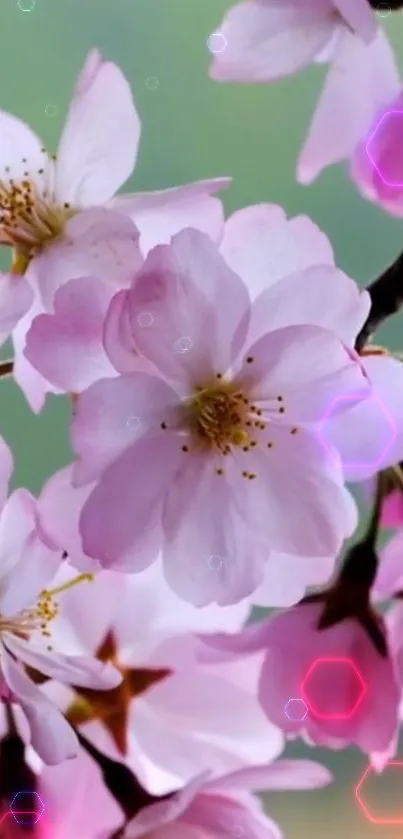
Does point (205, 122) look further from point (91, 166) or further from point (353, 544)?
point (353, 544)

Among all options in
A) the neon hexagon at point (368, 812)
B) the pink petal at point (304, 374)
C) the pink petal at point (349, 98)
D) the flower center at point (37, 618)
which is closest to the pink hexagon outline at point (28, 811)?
the flower center at point (37, 618)

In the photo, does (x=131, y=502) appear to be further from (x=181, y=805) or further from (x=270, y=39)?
(x=270, y=39)

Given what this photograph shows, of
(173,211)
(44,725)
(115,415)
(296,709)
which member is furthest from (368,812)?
(173,211)

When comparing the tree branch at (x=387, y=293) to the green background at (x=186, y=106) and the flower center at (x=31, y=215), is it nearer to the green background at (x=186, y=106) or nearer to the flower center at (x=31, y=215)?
the green background at (x=186, y=106)

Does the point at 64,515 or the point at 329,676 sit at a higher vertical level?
the point at 64,515

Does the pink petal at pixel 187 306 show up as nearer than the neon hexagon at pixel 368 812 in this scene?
Yes

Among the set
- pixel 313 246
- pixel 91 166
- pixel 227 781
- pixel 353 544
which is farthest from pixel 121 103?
pixel 227 781
